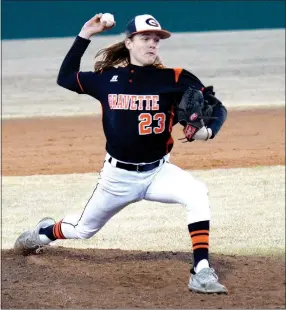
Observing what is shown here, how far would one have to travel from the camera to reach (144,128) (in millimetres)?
5781

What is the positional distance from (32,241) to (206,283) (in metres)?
1.57

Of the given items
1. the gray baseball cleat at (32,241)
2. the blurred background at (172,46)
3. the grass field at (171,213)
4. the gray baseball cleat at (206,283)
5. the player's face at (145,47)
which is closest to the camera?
the gray baseball cleat at (206,283)

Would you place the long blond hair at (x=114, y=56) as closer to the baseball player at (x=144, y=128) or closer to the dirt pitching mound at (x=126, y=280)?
the baseball player at (x=144, y=128)

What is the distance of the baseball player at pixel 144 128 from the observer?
5.71 meters

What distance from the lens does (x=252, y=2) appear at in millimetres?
28203

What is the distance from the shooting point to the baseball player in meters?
5.71

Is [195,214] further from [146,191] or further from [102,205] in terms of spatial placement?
[102,205]

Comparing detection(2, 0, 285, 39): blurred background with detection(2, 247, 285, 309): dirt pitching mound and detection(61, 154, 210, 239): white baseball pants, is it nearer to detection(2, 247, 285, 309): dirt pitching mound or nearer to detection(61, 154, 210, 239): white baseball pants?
detection(2, 247, 285, 309): dirt pitching mound

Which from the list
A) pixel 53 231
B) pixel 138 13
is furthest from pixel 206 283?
pixel 138 13

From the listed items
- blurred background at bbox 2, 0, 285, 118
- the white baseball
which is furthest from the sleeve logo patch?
blurred background at bbox 2, 0, 285, 118

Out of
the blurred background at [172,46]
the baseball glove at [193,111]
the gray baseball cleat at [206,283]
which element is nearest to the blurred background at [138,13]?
the blurred background at [172,46]

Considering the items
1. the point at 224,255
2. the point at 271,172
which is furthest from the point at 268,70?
the point at 224,255

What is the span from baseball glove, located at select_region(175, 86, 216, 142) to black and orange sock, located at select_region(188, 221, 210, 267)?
533 millimetres

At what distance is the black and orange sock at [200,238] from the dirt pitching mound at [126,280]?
0.80 feet
